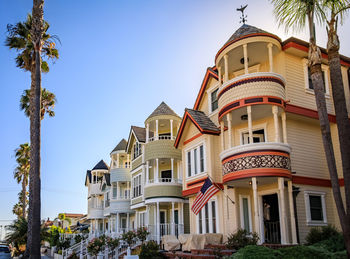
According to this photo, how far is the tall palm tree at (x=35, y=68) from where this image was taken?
17.1 metres

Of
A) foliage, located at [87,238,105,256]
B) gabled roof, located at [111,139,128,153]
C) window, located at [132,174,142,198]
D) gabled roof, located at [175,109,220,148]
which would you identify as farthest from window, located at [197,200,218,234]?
gabled roof, located at [111,139,128,153]

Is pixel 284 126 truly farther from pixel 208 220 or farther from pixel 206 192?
pixel 208 220

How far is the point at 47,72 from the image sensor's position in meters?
26.5

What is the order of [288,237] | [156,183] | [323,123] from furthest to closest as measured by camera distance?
[156,183] < [288,237] < [323,123]

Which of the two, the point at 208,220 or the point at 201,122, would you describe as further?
the point at 201,122

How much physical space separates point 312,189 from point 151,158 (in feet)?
40.4

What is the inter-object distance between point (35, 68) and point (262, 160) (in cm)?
1543

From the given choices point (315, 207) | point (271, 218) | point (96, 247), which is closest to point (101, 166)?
point (96, 247)

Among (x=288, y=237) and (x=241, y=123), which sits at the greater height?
(x=241, y=123)

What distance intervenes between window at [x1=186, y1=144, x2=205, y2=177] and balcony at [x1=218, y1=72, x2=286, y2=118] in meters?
4.68

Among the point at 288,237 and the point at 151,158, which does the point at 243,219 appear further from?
the point at 151,158

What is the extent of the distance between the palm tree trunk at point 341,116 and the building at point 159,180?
14.3 metres

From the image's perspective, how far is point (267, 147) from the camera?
15195 millimetres

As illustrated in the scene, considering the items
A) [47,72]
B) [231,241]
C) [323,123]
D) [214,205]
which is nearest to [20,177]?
[47,72]
